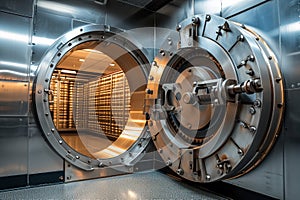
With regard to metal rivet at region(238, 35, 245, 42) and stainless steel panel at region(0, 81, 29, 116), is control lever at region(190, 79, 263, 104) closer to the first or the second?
metal rivet at region(238, 35, 245, 42)

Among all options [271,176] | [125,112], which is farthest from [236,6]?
[125,112]

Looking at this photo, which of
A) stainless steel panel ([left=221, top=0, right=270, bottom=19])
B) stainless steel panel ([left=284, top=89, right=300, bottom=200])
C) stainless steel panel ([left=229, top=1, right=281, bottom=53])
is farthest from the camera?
stainless steel panel ([left=221, top=0, right=270, bottom=19])

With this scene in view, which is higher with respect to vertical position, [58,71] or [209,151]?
[58,71]

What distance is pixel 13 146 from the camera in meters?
1.54

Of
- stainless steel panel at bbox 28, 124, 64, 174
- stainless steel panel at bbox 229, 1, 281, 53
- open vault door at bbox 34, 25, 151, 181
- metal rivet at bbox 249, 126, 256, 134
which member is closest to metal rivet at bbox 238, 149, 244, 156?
metal rivet at bbox 249, 126, 256, 134

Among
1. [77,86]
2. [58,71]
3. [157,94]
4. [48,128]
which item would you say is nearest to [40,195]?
[48,128]

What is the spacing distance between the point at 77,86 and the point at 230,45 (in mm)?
5986

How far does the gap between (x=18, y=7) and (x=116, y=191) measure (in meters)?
1.43

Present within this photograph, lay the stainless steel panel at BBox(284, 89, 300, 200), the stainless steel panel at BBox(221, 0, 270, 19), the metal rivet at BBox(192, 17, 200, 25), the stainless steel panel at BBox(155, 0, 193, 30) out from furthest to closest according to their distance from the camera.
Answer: the stainless steel panel at BBox(155, 0, 193, 30) → the metal rivet at BBox(192, 17, 200, 25) → the stainless steel panel at BBox(221, 0, 270, 19) → the stainless steel panel at BBox(284, 89, 300, 200)

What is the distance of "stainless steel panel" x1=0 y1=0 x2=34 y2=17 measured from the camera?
1.56 m

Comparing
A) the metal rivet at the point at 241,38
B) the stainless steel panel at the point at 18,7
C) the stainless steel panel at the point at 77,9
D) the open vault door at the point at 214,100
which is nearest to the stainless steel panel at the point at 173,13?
the open vault door at the point at 214,100

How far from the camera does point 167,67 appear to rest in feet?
5.90

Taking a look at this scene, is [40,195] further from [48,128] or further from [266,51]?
[266,51]

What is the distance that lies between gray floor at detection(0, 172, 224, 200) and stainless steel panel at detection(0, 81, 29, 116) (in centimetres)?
52
